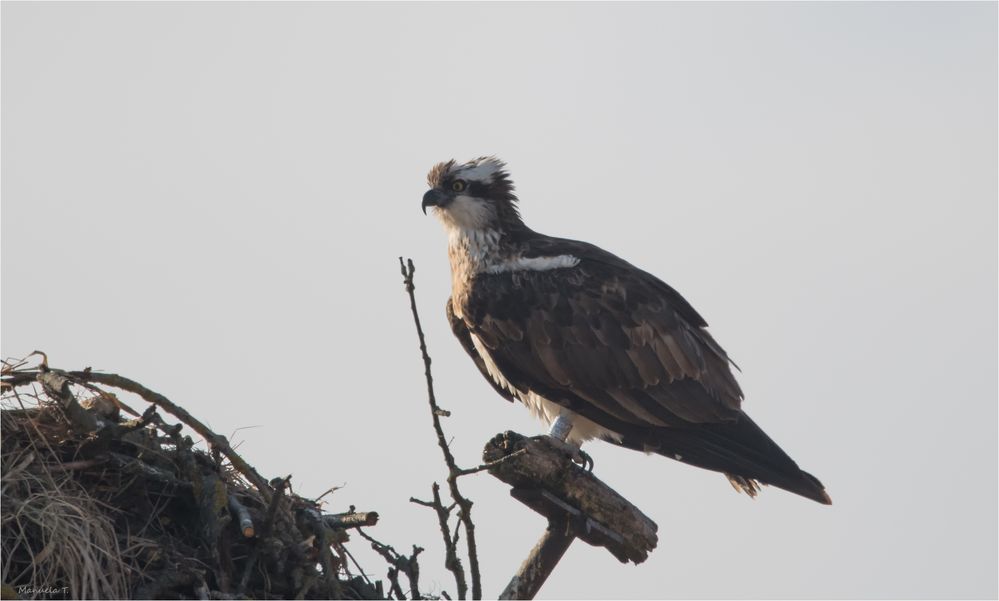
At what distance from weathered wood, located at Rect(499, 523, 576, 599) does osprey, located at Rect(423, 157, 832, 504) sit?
5.25ft

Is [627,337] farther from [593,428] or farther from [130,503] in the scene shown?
[130,503]

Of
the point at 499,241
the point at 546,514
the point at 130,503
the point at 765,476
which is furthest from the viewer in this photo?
the point at 499,241

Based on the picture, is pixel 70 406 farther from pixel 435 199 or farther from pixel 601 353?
pixel 435 199

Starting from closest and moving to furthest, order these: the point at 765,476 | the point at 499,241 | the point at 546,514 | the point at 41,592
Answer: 1. the point at 41,592
2. the point at 546,514
3. the point at 765,476
4. the point at 499,241

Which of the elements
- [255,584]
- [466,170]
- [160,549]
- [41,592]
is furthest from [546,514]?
[466,170]

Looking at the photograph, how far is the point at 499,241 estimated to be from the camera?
9.69 meters

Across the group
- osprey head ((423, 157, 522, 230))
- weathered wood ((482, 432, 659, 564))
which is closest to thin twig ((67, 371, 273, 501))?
weathered wood ((482, 432, 659, 564))

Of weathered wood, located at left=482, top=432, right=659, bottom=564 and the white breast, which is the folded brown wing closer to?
the white breast

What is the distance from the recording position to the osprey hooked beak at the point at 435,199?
9.93 m

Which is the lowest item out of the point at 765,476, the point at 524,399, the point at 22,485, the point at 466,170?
the point at 22,485

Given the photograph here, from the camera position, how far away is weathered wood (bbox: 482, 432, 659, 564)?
275 inches

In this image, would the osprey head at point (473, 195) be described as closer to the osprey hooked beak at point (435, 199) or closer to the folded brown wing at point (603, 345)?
the osprey hooked beak at point (435, 199)

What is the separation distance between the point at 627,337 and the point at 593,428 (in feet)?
2.09

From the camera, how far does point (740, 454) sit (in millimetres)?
8594
